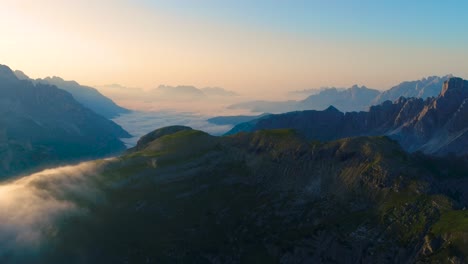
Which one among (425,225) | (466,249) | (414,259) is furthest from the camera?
(425,225)

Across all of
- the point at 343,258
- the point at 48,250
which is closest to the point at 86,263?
the point at 48,250

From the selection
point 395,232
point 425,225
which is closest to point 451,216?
point 425,225

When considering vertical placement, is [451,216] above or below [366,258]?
above

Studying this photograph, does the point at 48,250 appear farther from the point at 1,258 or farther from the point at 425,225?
the point at 425,225

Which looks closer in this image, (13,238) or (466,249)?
(466,249)

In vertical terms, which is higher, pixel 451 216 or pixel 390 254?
pixel 451 216

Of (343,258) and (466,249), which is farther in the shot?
(343,258)

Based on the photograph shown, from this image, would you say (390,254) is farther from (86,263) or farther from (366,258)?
(86,263)

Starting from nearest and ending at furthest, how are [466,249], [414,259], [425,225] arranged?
1. [466,249]
2. [414,259]
3. [425,225]
